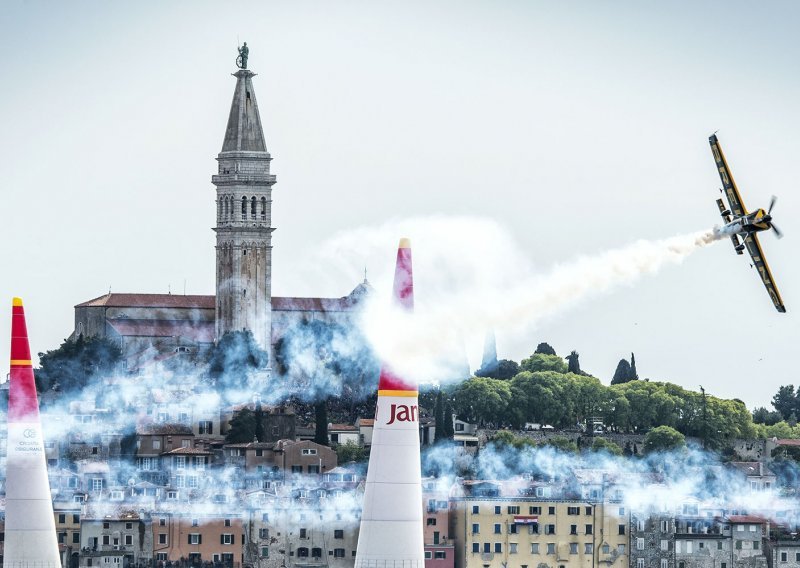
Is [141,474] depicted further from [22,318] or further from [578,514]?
[22,318]

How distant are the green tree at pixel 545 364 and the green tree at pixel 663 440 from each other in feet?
88.8

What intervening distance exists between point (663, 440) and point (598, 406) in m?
13.5

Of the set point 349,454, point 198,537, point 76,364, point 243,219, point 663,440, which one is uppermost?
point 243,219

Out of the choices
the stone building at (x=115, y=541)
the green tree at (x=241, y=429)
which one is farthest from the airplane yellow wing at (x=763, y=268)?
the green tree at (x=241, y=429)

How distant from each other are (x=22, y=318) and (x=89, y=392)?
81165mm

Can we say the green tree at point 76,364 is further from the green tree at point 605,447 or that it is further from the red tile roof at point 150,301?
the green tree at point 605,447

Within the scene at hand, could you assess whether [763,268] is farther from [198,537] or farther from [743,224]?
[198,537]

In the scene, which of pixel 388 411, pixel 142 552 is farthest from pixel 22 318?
pixel 142 552

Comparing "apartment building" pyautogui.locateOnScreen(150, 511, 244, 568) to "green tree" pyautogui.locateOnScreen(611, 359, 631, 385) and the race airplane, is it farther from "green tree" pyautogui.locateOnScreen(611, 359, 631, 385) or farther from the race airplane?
"green tree" pyautogui.locateOnScreen(611, 359, 631, 385)

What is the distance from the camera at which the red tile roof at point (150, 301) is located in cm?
18238

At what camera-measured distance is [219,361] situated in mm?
165875

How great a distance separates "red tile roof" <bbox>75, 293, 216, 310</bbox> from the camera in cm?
18238

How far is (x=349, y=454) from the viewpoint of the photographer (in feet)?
479

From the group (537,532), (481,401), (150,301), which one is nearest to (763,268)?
(537,532)
